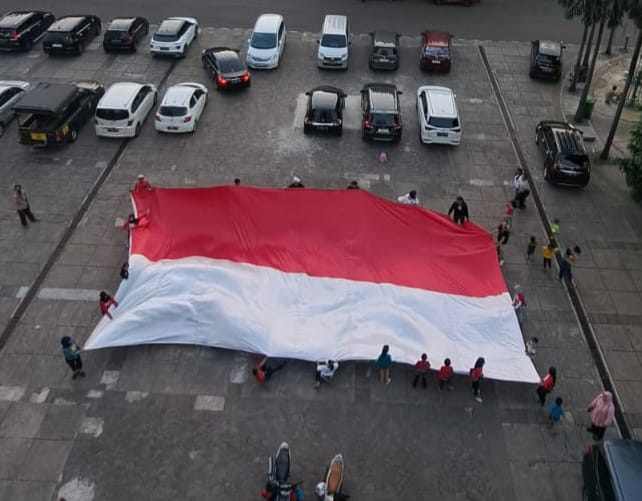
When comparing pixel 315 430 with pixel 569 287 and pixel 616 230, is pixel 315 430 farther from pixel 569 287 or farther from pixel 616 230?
pixel 616 230

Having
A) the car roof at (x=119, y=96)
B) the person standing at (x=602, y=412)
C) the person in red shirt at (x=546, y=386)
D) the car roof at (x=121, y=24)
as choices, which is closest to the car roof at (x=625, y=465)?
the person standing at (x=602, y=412)

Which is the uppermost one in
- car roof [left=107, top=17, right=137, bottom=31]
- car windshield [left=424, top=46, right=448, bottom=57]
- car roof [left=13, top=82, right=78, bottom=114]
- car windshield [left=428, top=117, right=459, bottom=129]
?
car roof [left=13, top=82, right=78, bottom=114]

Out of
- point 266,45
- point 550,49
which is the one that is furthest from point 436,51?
point 266,45

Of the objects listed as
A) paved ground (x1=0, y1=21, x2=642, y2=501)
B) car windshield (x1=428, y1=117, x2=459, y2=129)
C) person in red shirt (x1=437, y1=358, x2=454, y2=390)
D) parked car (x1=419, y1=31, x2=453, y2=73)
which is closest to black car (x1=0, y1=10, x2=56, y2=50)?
paved ground (x1=0, y1=21, x2=642, y2=501)

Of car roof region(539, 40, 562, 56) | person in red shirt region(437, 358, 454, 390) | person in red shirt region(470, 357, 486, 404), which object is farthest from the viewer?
car roof region(539, 40, 562, 56)

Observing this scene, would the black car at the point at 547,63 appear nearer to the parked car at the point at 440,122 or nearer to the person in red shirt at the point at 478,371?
the parked car at the point at 440,122

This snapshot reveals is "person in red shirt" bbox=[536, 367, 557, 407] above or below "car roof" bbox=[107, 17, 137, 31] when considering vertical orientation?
below

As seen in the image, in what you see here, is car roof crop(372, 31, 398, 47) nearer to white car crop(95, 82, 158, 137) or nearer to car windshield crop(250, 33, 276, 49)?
car windshield crop(250, 33, 276, 49)
